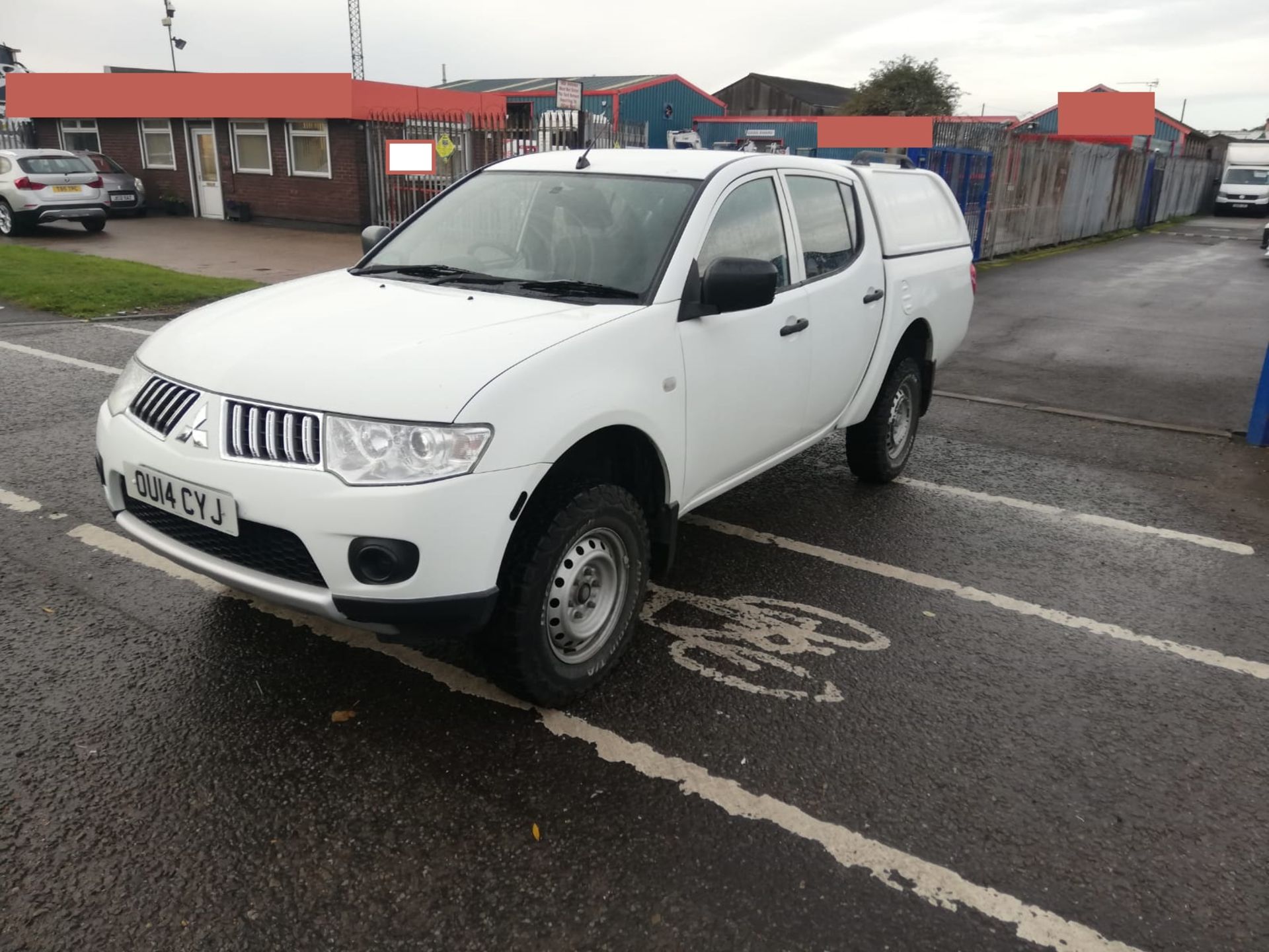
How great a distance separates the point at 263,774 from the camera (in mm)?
2971

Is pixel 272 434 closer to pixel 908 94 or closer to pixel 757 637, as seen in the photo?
pixel 757 637

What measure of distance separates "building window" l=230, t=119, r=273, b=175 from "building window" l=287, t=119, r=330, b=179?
2.49 feet

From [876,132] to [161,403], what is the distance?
3160 cm

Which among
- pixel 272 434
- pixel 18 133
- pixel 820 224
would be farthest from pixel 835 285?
pixel 18 133

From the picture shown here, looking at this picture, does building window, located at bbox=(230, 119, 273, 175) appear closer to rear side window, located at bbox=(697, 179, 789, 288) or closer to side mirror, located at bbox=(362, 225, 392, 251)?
side mirror, located at bbox=(362, 225, 392, 251)

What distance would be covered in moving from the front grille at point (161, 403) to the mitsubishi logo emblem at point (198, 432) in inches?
2.7

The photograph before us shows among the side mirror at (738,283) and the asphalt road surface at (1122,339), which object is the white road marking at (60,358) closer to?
the side mirror at (738,283)

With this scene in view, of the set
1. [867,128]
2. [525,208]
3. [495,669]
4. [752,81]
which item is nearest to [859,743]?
[495,669]

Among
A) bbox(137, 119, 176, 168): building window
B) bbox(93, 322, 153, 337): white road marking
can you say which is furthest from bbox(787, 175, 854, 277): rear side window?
bbox(137, 119, 176, 168): building window

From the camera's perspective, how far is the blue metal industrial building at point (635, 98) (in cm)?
3750

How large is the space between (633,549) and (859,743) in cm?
103

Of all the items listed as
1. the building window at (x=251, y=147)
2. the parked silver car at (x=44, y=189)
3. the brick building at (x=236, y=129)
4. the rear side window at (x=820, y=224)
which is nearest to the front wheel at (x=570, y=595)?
the rear side window at (x=820, y=224)

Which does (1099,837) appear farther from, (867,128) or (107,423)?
(867,128)

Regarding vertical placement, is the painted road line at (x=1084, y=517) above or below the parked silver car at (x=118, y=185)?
below
